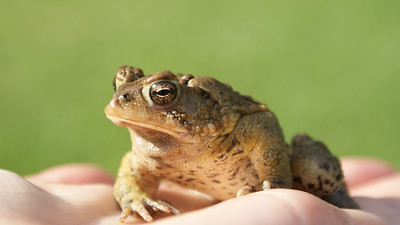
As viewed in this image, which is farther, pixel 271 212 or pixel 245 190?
pixel 245 190

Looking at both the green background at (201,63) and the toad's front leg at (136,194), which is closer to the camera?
the toad's front leg at (136,194)

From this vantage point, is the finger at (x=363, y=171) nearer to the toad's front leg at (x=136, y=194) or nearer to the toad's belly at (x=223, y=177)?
the toad's belly at (x=223, y=177)

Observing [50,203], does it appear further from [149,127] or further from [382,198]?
[382,198]

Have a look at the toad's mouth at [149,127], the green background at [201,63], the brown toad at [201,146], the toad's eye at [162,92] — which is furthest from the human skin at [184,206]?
the green background at [201,63]

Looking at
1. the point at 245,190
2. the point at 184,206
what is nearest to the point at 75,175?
the point at 184,206

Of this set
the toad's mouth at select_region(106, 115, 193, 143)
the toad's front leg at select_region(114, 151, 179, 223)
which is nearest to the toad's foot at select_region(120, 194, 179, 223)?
the toad's front leg at select_region(114, 151, 179, 223)

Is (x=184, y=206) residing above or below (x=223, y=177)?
below

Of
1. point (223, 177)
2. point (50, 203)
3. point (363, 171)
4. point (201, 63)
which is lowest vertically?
point (50, 203)
